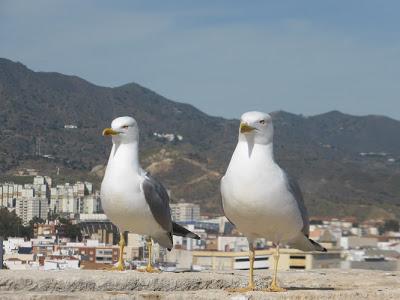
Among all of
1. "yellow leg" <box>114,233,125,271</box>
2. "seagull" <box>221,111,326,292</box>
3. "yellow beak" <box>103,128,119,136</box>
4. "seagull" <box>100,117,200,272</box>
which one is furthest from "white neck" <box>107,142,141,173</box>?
"seagull" <box>221,111,326,292</box>

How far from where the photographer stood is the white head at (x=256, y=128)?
7.82 metres

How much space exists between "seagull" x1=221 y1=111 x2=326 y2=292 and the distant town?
40453 millimetres

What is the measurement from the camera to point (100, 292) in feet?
24.0

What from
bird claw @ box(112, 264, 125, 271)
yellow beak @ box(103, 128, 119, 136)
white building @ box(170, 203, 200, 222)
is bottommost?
bird claw @ box(112, 264, 125, 271)

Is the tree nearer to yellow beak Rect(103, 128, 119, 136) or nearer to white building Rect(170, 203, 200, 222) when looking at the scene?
white building Rect(170, 203, 200, 222)

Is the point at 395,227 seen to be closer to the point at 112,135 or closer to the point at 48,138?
the point at 48,138

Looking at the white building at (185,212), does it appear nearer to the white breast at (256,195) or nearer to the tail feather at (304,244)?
the tail feather at (304,244)

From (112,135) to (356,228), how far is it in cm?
14249

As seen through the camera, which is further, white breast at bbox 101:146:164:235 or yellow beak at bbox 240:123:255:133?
white breast at bbox 101:146:164:235

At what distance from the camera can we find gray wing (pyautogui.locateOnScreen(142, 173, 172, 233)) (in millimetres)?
8992

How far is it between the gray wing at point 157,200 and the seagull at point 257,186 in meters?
1.09

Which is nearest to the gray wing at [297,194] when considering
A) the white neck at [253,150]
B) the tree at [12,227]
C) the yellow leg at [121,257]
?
the white neck at [253,150]

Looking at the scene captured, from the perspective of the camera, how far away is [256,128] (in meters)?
7.84

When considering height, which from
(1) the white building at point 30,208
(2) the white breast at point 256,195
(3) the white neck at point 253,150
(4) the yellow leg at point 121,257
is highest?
(1) the white building at point 30,208
